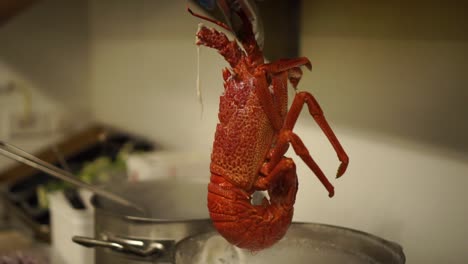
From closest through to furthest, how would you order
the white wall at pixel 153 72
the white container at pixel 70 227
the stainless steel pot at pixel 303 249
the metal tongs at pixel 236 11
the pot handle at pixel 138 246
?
the metal tongs at pixel 236 11, the stainless steel pot at pixel 303 249, the pot handle at pixel 138 246, the white container at pixel 70 227, the white wall at pixel 153 72

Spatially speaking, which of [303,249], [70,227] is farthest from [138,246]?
[70,227]

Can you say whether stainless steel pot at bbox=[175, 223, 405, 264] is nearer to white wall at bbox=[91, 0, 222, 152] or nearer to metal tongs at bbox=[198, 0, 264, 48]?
metal tongs at bbox=[198, 0, 264, 48]

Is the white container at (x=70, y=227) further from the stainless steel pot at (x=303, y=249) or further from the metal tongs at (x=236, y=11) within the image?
the metal tongs at (x=236, y=11)

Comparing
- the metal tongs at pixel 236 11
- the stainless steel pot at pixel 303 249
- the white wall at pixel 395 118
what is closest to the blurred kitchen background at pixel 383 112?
the white wall at pixel 395 118

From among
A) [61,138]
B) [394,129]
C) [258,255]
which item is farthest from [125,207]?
[61,138]

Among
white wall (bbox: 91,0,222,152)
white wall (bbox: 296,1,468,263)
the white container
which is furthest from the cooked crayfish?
white wall (bbox: 91,0,222,152)

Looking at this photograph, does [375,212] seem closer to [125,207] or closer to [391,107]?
[391,107]
